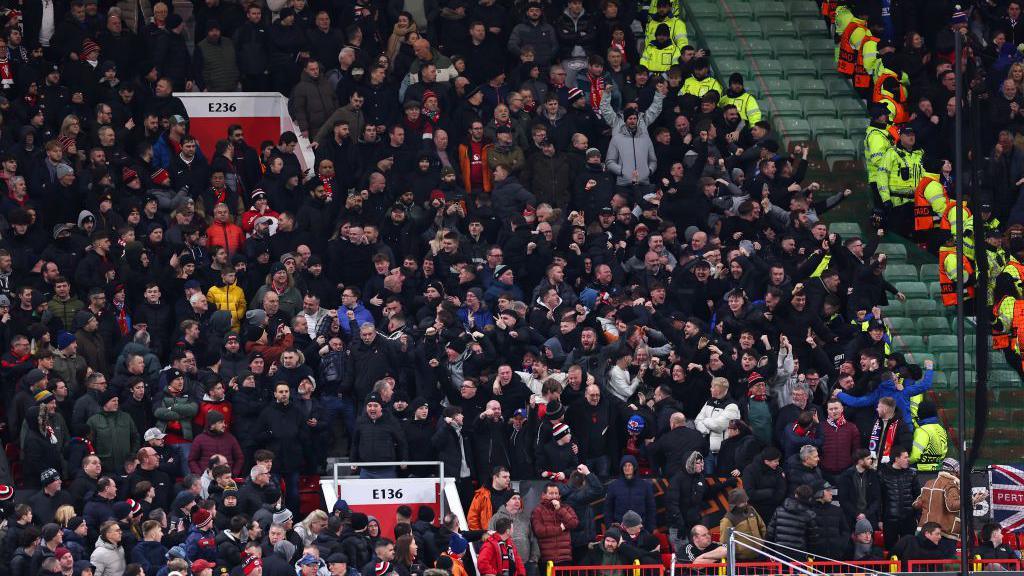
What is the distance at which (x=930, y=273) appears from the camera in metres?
26.4

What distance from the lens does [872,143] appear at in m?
26.5

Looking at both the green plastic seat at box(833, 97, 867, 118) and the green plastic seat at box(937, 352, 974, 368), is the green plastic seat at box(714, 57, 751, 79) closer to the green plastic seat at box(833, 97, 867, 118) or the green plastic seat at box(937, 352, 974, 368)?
the green plastic seat at box(833, 97, 867, 118)

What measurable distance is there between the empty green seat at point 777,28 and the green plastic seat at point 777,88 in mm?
1168

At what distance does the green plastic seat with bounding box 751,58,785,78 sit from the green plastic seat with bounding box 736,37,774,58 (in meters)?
0.13

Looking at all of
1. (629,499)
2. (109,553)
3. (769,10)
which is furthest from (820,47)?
(109,553)

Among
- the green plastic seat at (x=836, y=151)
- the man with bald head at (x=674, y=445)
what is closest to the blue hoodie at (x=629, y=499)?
the man with bald head at (x=674, y=445)

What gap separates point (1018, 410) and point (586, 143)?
6.74m

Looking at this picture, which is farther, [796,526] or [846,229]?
[846,229]

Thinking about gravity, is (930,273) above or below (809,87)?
below

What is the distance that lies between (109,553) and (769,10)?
16480 mm

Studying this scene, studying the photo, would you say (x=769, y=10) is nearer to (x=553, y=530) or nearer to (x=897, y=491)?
(x=897, y=491)

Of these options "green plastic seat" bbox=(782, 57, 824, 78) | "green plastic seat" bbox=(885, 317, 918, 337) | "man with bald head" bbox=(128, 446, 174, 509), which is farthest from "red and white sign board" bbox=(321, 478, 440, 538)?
"green plastic seat" bbox=(782, 57, 824, 78)

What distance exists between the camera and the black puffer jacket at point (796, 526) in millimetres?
20062

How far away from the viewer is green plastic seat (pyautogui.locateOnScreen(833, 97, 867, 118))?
29.0 m
